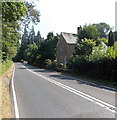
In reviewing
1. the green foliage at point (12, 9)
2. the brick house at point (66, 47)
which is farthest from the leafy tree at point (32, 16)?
the brick house at point (66, 47)

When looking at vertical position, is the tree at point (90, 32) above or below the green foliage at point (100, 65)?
above

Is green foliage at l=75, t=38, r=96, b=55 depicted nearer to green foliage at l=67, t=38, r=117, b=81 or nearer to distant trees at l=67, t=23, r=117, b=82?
distant trees at l=67, t=23, r=117, b=82

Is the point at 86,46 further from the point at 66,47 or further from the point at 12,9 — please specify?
the point at 12,9

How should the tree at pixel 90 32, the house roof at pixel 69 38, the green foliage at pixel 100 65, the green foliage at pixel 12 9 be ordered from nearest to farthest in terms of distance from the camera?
the green foliage at pixel 12 9 < the green foliage at pixel 100 65 < the tree at pixel 90 32 < the house roof at pixel 69 38

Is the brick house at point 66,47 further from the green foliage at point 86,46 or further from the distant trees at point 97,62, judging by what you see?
the green foliage at point 86,46

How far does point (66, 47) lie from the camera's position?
45250 mm

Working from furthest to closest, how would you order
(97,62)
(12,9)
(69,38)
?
(69,38)
(97,62)
(12,9)

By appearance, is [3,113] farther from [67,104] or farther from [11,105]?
[67,104]

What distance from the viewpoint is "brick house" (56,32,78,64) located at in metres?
45.2

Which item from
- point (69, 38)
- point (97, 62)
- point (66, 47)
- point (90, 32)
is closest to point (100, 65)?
point (97, 62)

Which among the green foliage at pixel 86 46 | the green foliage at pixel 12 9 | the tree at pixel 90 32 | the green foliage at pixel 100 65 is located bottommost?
the green foliage at pixel 100 65

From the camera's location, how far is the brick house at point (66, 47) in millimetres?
45250

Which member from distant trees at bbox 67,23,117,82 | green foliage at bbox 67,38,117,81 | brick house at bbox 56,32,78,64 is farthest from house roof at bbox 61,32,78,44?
green foliage at bbox 67,38,117,81

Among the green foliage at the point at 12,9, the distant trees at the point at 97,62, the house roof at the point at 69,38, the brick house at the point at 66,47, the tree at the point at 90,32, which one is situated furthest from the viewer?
the house roof at the point at 69,38
